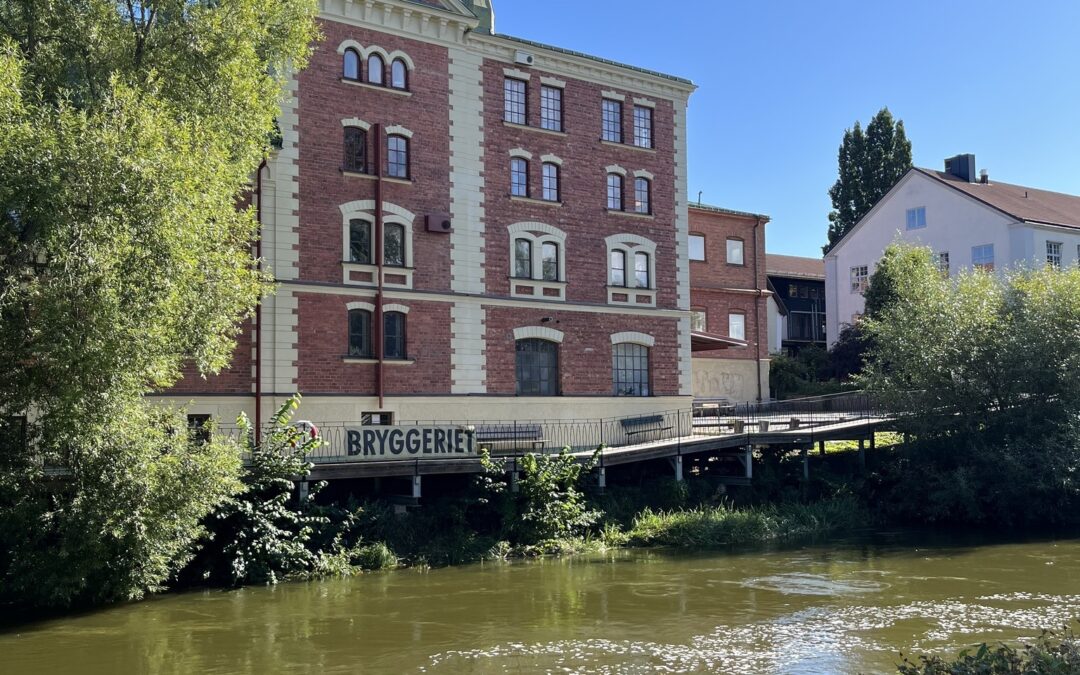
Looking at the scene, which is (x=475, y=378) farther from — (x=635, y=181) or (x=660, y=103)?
(x=660, y=103)

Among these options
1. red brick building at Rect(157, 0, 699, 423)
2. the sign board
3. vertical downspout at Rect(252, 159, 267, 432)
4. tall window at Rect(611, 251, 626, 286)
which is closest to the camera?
the sign board

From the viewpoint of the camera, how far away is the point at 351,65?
2498 centimetres

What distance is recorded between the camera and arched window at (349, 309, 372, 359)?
24.6 meters

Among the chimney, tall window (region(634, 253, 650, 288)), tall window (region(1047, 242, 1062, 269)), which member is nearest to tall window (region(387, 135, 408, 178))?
tall window (region(634, 253, 650, 288))

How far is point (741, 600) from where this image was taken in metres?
17.3

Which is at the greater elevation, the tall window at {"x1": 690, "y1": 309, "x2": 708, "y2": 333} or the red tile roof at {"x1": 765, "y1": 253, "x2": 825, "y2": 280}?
the red tile roof at {"x1": 765, "y1": 253, "x2": 825, "y2": 280}

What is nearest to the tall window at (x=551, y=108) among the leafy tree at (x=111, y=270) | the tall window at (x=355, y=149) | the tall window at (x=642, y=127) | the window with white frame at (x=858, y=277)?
the tall window at (x=642, y=127)

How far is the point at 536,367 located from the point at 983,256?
27.5 m

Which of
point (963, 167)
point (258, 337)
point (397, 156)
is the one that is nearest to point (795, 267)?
point (963, 167)

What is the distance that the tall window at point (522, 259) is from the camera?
27562 millimetres

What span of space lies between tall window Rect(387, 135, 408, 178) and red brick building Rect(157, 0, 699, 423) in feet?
0.17

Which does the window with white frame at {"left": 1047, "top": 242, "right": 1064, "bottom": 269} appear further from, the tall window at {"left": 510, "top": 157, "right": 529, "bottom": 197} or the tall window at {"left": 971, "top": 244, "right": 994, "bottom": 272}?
the tall window at {"left": 510, "top": 157, "right": 529, "bottom": 197}

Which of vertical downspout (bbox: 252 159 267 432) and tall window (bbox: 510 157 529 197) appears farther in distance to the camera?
tall window (bbox: 510 157 529 197)

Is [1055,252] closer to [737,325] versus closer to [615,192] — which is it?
[737,325]
